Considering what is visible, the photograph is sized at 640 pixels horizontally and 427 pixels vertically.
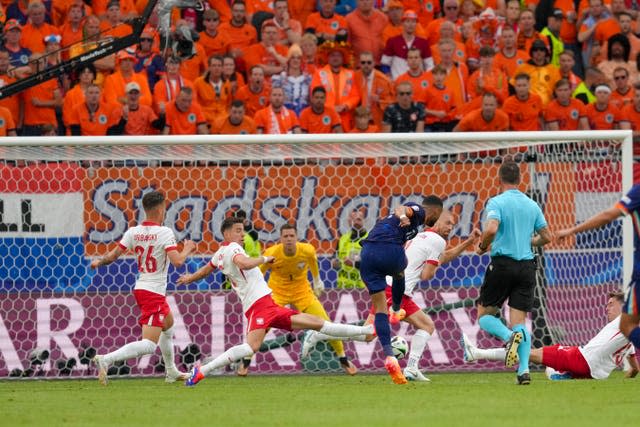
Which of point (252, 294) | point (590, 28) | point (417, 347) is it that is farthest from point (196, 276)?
point (590, 28)

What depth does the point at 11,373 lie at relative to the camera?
48.2ft

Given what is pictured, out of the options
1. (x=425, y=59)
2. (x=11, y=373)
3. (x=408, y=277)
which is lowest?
(x=11, y=373)

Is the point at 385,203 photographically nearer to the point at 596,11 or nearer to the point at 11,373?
the point at 11,373

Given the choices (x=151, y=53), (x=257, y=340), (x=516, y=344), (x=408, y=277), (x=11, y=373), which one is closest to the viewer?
(x=516, y=344)

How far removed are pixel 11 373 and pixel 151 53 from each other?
608 centimetres

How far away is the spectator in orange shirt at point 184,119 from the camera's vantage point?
18.0 metres

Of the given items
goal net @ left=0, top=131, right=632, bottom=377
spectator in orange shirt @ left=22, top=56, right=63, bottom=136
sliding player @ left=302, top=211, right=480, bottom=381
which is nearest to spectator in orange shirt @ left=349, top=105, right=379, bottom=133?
goal net @ left=0, top=131, right=632, bottom=377

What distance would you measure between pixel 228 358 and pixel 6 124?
20.6ft

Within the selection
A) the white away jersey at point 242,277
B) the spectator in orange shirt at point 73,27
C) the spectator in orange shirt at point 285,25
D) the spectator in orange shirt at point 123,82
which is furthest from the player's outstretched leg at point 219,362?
the spectator in orange shirt at point 285,25

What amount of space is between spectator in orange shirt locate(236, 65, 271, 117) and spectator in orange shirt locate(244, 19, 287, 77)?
0.63 m

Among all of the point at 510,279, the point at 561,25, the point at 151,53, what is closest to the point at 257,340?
the point at 510,279

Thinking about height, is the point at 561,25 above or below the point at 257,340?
above

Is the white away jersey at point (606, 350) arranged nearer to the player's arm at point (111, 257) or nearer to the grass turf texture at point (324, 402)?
the grass turf texture at point (324, 402)

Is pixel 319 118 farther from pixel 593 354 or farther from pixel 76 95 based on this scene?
pixel 593 354
